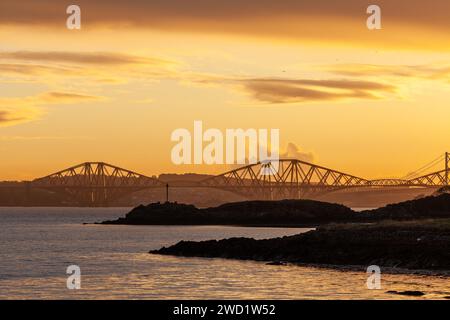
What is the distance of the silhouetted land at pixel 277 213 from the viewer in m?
131

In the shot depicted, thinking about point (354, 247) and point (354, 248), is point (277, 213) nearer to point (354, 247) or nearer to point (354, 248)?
point (354, 247)

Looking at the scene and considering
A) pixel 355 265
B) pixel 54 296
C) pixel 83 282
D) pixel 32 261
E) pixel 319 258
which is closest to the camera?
pixel 54 296

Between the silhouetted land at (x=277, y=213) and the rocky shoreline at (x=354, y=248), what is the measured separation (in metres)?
55.9

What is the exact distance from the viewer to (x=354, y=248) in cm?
6069

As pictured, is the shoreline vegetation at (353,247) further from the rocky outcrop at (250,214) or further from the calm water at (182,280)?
the rocky outcrop at (250,214)

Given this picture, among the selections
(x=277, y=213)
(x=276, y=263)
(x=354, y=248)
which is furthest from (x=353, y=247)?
(x=277, y=213)

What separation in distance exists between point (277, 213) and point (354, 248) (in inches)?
3577

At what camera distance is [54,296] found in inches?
1769

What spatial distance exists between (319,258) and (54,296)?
21014 millimetres

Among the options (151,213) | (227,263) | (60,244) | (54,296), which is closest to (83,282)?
(54,296)

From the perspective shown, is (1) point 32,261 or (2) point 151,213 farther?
(2) point 151,213

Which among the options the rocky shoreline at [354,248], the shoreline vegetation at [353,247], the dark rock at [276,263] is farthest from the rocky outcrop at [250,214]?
the dark rock at [276,263]
